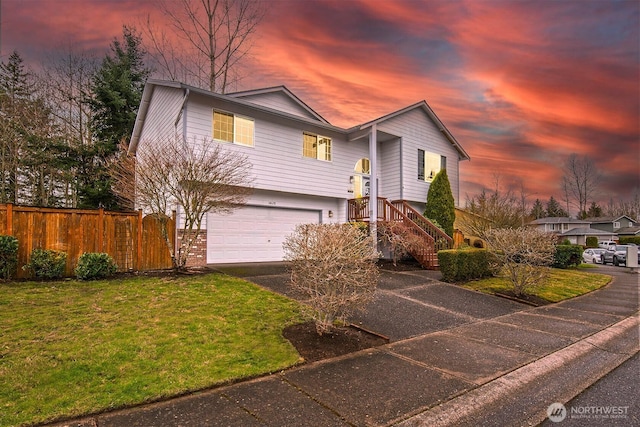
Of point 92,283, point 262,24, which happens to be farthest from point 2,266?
point 262,24

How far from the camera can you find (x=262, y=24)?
67.7ft

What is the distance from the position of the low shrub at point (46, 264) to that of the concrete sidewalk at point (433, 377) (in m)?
6.93

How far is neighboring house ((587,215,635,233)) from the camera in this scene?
54.9 meters

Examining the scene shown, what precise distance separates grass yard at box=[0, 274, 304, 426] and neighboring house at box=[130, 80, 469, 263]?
566 centimetres

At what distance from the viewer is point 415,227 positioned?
548 inches

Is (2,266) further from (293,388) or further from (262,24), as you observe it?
(262,24)

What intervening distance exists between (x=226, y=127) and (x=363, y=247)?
9138 mm

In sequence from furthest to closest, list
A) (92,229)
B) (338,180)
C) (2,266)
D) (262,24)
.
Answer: (262,24) < (338,180) < (92,229) < (2,266)

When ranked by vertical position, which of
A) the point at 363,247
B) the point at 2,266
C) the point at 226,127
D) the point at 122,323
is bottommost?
the point at 122,323

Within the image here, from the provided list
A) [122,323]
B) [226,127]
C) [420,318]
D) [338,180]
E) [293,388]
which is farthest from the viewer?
[338,180]

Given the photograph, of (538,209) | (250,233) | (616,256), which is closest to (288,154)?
(250,233)

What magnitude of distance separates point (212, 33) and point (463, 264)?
63.8 ft

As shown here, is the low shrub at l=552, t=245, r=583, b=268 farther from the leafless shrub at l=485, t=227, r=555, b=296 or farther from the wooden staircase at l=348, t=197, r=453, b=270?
the leafless shrub at l=485, t=227, r=555, b=296

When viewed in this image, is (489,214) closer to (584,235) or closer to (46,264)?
(46,264)
